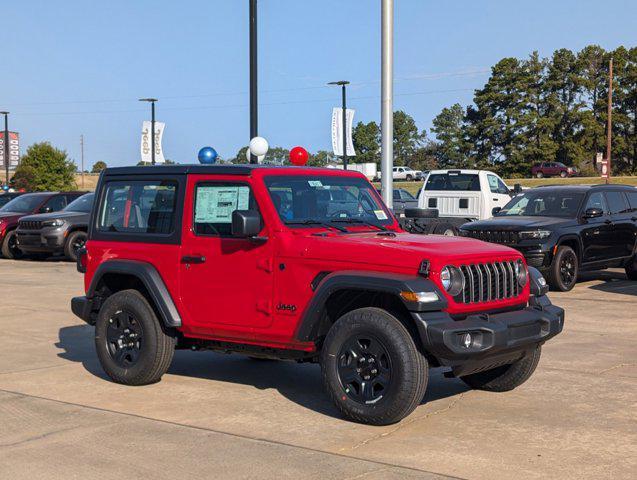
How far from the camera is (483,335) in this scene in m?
6.13

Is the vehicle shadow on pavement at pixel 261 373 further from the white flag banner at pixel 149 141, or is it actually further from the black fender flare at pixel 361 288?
the white flag banner at pixel 149 141

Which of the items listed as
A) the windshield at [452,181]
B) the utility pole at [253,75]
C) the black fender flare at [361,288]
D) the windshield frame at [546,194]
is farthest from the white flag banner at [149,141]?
the black fender flare at [361,288]

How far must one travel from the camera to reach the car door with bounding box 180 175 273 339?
6.91 m

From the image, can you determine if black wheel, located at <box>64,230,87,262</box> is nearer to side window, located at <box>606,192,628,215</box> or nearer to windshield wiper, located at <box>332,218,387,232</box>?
side window, located at <box>606,192,628,215</box>

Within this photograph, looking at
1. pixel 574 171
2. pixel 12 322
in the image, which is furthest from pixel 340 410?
pixel 574 171

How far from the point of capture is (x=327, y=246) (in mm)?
6578

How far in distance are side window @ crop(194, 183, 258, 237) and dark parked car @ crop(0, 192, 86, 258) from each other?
16493 millimetres

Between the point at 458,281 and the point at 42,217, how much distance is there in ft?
55.6

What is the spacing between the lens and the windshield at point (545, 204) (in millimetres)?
15445

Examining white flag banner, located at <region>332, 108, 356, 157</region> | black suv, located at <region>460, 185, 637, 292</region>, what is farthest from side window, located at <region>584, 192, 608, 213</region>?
white flag banner, located at <region>332, 108, 356, 157</region>

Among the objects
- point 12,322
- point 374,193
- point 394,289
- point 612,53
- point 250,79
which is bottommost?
point 12,322

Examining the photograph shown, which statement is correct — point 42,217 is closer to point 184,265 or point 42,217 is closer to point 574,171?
point 184,265

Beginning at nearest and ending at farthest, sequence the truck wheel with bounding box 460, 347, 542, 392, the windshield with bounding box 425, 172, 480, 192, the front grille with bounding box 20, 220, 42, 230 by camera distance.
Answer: the truck wheel with bounding box 460, 347, 542, 392, the front grille with bounding box 20, 220, 42, 230, the windshield with bounding box 425, 172, 480, 192

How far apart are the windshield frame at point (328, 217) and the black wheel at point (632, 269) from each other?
31.1ft
